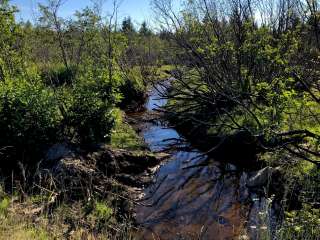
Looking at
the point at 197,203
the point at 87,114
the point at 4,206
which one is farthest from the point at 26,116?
the point at 197,203

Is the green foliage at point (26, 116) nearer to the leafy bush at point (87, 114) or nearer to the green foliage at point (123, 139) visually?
the leafy bush at point (87, 114)

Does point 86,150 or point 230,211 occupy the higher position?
point 86,150

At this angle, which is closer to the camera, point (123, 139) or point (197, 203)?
point (197, 203)

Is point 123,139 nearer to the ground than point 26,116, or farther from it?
nearer to the ground

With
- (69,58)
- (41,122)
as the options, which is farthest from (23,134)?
(69,58)

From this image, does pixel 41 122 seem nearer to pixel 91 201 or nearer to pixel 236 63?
pixel 91 201

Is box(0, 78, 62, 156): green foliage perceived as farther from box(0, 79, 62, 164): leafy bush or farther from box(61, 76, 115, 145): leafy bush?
box(61, 76, 115, 145): leafy bush

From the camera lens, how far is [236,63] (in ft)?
55.6

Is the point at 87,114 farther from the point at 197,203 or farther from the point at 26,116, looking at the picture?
the point at 197,203

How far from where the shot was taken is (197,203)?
33.5 feet

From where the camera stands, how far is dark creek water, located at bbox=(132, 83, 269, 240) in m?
8.67

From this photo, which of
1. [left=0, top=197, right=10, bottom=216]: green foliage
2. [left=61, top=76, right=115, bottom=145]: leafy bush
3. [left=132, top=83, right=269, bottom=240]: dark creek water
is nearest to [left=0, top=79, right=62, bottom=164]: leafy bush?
[left=61, top=76, right=115, bottom=145]: leafy bush

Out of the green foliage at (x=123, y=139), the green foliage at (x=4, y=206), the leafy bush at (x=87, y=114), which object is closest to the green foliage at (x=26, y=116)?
the leafy bush at (x=87, y=114)

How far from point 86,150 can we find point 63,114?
141 centimetres
